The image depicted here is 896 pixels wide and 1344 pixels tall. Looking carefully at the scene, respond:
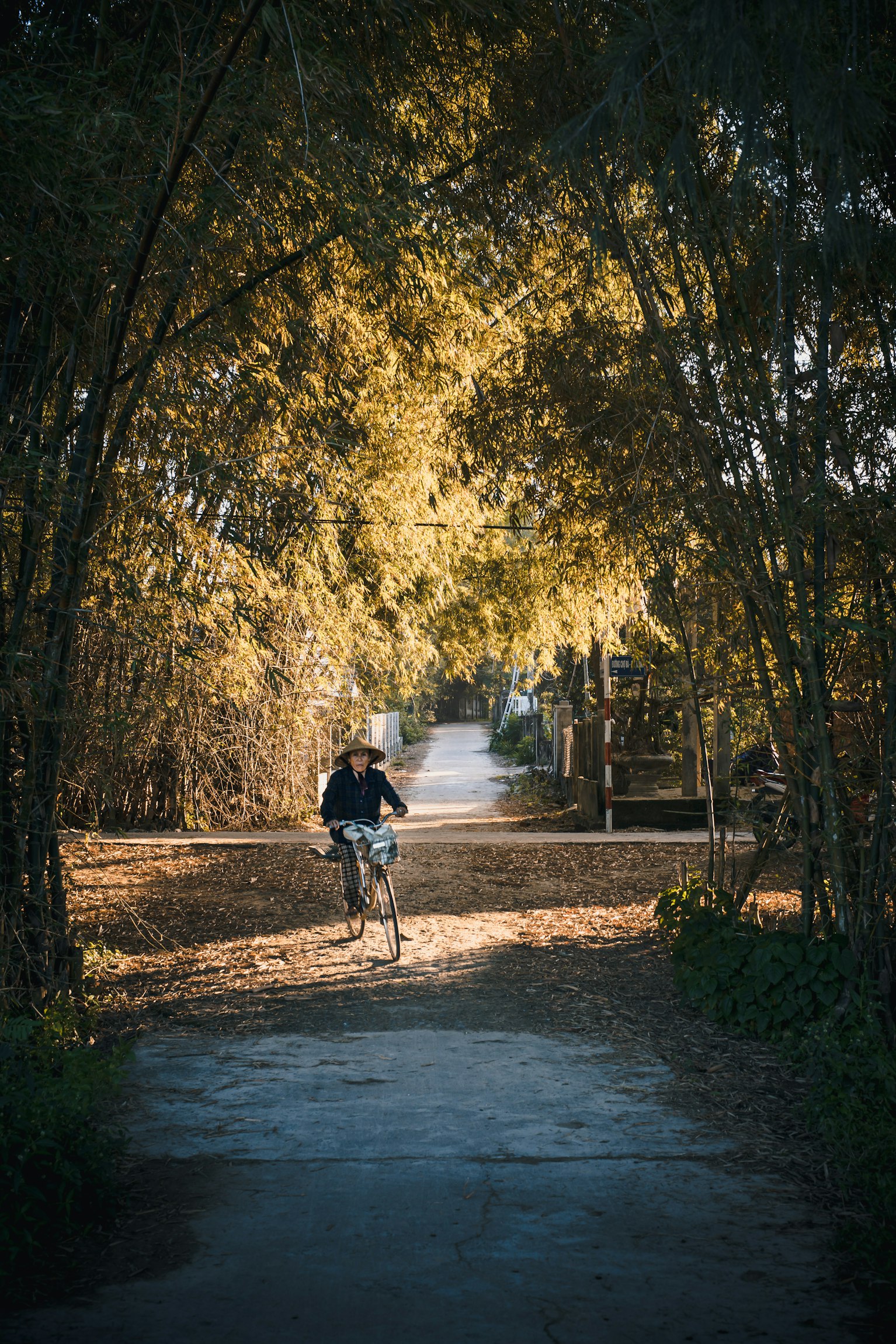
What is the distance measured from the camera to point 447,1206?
11.9ft

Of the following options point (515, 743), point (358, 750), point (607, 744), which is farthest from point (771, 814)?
point (515, 743)

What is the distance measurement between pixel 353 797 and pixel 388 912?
0.86 m

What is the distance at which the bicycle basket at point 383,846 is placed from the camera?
7477mm

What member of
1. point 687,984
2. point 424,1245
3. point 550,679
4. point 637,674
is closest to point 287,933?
point 687,984

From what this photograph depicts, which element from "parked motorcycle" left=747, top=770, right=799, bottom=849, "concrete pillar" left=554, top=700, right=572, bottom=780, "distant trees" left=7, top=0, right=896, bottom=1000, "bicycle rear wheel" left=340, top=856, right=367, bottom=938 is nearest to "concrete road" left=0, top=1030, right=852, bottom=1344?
"distant trees" left=7, top=0, right=896, bottom=1000

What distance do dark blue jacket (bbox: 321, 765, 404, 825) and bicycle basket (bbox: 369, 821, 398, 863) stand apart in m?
0.18

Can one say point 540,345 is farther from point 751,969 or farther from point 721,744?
point 721,744

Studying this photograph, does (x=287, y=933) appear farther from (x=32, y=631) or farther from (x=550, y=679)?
(x=550, y=679)

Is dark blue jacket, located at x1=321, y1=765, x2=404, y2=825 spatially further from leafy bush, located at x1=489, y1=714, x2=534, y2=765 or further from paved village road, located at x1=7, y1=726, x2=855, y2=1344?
leafy bush, located at x1=489, y1=714, x2=534, y2=765

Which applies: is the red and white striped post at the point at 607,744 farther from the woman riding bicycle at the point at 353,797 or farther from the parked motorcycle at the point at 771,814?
the parked motorcycle at the point at 771,814

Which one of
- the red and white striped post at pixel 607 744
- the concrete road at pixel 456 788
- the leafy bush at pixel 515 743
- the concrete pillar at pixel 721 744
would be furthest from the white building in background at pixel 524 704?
the red and white striped post at pixel 607 744

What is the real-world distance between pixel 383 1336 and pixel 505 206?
18.4 ft

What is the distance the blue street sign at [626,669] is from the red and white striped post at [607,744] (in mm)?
364

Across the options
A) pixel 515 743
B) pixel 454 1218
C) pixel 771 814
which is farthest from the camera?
pixel 515 743
